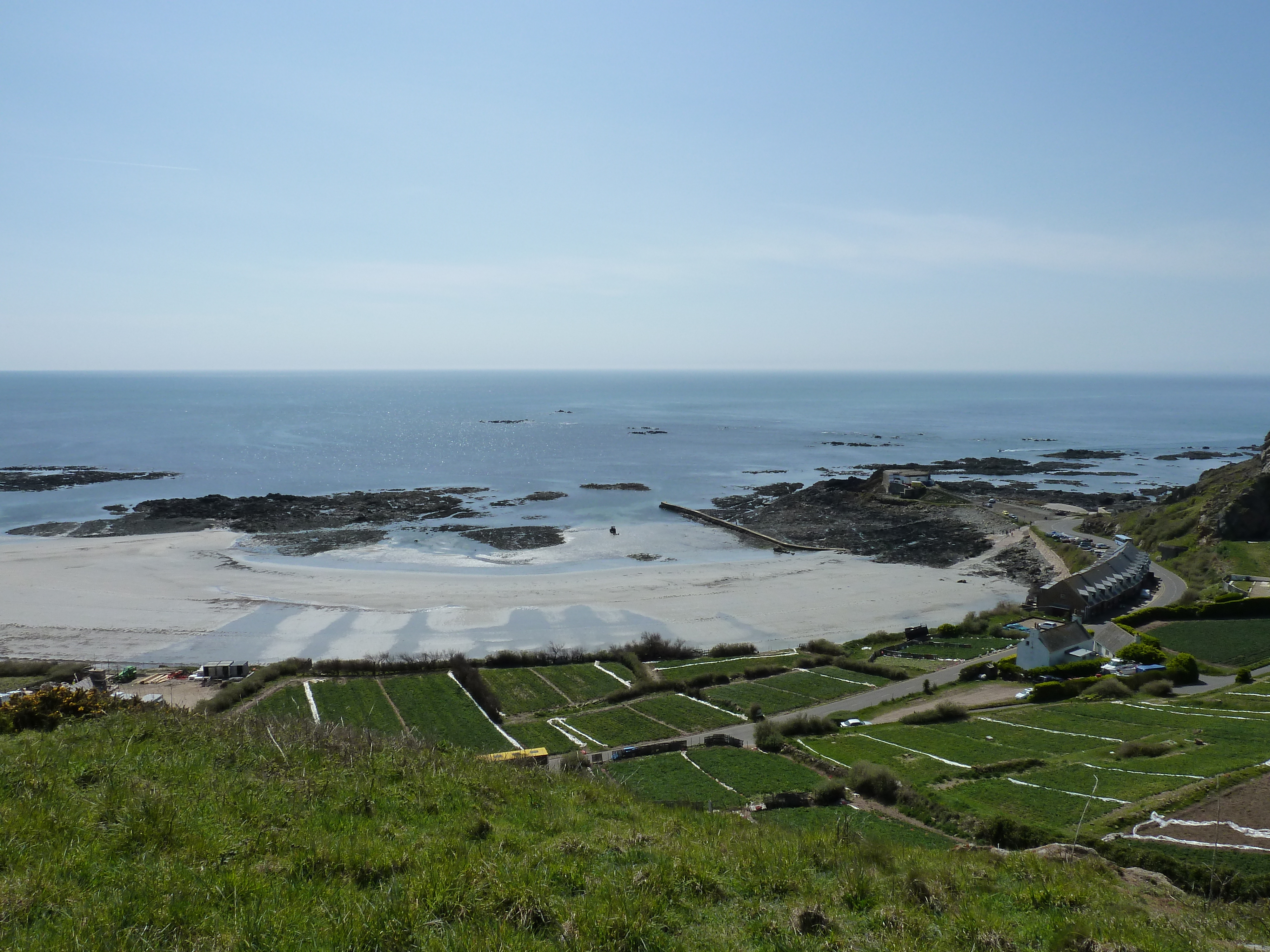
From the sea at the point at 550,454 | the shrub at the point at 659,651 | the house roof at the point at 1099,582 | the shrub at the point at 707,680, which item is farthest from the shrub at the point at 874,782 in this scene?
the sea at the point at 550,454

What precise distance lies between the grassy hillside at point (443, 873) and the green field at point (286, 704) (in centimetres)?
1674

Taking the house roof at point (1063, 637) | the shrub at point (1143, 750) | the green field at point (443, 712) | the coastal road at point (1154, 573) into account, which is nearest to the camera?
the shrub at point (1143, 750)

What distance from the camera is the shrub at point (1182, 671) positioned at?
3134 cm

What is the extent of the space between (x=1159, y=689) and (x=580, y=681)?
79.7ft

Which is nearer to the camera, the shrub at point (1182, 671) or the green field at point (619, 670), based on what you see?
the shrub at point (1182, 671)

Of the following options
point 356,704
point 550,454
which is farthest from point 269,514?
point 550,454

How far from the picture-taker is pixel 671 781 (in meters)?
22.2

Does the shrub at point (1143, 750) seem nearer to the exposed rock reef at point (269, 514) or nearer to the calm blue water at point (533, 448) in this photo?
the calm blue water at point (533, 448)

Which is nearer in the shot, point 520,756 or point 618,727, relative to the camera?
point 520,756

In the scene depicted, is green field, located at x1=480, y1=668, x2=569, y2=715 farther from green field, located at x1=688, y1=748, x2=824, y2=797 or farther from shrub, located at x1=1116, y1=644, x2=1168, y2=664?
shrub, located at x1=1116, y1=644, x2=1168, y2=664

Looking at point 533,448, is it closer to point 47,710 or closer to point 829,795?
point 829,795

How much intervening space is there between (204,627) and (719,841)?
41.4m

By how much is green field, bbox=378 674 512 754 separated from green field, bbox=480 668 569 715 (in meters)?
1.57

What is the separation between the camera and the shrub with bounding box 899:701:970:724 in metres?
28.0
